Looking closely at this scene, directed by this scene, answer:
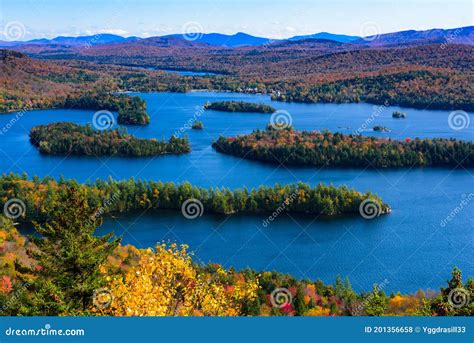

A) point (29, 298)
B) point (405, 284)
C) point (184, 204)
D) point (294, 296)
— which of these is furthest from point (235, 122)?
point (29, 298)

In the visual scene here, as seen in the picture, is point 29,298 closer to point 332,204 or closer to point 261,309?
point 261,309

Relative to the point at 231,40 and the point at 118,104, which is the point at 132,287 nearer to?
the point at 118,104
